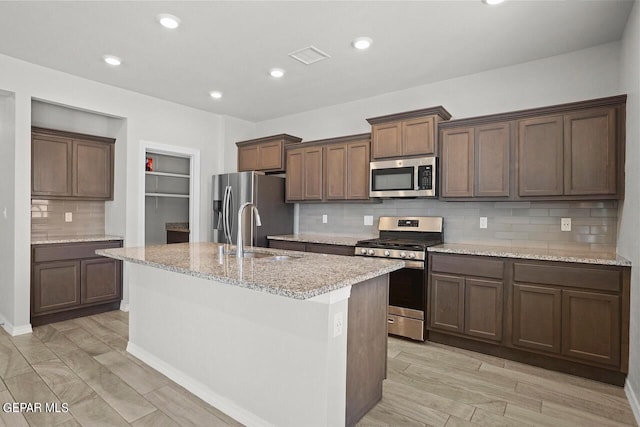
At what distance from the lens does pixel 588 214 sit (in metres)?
3.11

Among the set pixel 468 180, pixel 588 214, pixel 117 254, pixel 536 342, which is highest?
pixel 468 180

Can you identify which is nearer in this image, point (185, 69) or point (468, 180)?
point (468, 180)

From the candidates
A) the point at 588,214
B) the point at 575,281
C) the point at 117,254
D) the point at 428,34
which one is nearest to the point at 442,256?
the point at 575,281

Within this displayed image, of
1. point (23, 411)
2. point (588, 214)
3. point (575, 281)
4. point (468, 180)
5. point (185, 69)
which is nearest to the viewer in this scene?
point (23, 411)

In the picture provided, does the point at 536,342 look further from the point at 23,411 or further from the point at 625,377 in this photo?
the point at 23,411

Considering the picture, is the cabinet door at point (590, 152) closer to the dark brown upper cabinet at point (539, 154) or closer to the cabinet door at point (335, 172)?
the dark brown upper cabinet at point (539, 154)

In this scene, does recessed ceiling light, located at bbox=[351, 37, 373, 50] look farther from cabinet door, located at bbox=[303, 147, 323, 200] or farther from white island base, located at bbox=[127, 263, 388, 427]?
white island base, located at bbox=[127, 263, 388, 427]

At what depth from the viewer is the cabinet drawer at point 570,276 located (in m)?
2.52

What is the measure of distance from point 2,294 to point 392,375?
4.06 metres

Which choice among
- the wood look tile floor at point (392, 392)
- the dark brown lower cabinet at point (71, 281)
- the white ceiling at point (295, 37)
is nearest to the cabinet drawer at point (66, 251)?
the dark brown lower cabinet at point (71, 281)

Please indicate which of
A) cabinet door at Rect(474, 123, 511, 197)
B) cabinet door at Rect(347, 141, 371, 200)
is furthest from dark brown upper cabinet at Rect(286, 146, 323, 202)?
cabinet door at Rect(474, 123, 511, 197)

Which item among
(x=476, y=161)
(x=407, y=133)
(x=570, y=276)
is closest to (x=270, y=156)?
(x=407, y=133)

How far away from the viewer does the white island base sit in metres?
1.75

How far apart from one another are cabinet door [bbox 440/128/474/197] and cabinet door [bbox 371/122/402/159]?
0.48m
